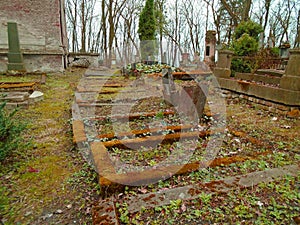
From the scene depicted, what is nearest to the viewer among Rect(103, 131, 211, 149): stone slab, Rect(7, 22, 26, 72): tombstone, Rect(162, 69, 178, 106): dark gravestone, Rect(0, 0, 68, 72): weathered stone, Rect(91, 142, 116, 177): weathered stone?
Rect(91, 142, 116, 177): weathered stone

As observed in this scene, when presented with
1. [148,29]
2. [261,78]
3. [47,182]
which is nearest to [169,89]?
[261,78]

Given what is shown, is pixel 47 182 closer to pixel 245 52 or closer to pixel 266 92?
pixel 266 92

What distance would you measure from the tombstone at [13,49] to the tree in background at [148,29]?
8.27m

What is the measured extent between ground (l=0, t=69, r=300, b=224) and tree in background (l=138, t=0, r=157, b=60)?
12.5 meters

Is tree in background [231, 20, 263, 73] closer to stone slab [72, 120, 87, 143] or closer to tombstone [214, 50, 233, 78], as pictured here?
tombstone [214, 50, 233, 78]

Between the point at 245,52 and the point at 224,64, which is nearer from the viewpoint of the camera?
the point at 224,64

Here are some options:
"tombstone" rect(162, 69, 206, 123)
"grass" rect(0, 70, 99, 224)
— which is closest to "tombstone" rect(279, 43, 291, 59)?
"tombstone" rect(162, 69, 206, 123)

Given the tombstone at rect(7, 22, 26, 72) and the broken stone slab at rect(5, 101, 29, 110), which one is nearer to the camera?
the broken stone slab at rect(5, 101, 29, 110)

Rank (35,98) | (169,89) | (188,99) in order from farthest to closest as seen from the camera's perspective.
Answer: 1. (35,98)
2. (169,89)
3. (188,99)

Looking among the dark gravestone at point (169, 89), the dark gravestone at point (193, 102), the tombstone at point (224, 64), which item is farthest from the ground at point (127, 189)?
the tombstone at point (224, 64)

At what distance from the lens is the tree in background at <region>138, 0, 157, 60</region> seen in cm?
1496

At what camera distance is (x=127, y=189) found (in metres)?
2.08

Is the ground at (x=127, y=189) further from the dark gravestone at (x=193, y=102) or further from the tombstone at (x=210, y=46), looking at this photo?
the tombstone at (x=210, y=46)

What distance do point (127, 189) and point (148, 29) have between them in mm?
14541
